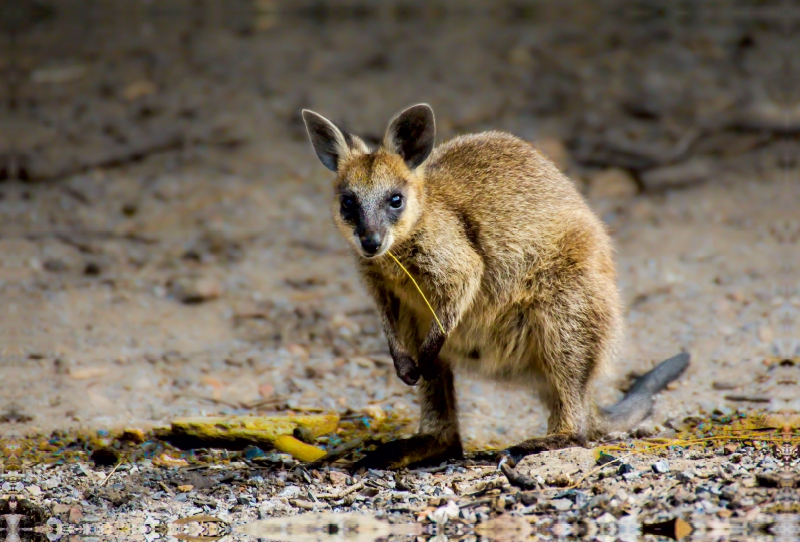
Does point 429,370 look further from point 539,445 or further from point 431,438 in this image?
point 539,445

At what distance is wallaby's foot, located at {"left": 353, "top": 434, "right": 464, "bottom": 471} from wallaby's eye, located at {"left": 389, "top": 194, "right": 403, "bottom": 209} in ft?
4.54

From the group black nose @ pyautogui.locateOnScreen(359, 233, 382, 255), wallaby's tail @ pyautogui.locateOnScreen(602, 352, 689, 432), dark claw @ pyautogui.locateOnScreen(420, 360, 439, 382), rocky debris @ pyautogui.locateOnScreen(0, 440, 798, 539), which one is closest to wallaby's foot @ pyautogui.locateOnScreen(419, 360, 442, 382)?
dark claw @ pyautogui.locateOnScreen(420, 360, 439, 382)

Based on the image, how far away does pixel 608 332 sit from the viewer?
→ 5613 millimetres

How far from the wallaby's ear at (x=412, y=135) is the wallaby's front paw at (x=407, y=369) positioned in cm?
114

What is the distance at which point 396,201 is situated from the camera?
527 cm

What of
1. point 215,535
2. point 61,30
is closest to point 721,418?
point 215,535

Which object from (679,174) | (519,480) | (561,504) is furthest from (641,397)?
(679,174)

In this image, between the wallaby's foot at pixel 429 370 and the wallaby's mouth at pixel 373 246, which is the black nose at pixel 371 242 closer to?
the wallaby's mouth at pixel 373 246

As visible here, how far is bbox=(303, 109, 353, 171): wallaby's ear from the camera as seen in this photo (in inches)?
218

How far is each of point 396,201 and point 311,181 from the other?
15.6 feet

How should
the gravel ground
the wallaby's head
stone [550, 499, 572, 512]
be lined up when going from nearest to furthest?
stone [550, 499, 572, 512], the gravel ground, the wallaby's head

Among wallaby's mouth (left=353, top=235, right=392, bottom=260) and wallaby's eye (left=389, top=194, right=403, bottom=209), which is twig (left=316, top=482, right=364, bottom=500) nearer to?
wallaby's mouth (left=353, top=235, right=392, bottom=260)

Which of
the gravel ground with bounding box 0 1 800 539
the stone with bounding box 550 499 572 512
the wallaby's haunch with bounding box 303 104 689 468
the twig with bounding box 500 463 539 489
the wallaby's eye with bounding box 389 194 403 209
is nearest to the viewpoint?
the stone with bounding box 550 499 572 512

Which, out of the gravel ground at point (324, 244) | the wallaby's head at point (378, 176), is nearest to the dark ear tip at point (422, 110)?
the wallaby's head at point (378, 176)
